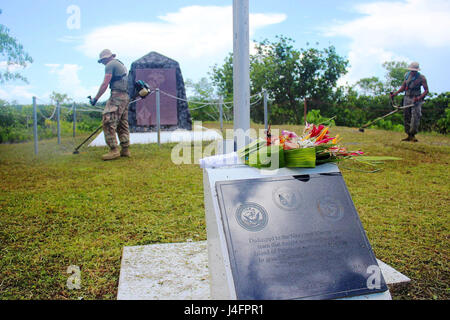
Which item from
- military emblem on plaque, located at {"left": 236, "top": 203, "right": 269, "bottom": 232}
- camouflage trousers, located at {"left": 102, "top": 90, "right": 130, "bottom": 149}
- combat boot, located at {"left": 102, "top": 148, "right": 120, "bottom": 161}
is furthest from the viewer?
combat boot, located at {"left": 102, "top": 148, "right": 120, "bottom": 161}

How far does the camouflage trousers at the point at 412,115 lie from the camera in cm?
901

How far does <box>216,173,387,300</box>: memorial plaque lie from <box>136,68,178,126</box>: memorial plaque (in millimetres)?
9133

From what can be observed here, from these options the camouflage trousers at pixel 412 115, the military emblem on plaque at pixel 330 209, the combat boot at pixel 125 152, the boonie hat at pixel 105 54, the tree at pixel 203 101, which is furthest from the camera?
the tree at pixel 203 101

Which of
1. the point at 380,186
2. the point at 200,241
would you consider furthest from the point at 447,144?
the point at 200,241

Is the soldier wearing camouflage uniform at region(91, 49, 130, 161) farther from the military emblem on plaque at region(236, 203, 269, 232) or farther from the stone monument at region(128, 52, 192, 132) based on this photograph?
the military emblem on plaque at region(236, 203, 269, 232)

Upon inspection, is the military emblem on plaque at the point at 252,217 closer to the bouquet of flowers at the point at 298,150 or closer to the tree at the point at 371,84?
the bouquet of flowers at the point at 298,150

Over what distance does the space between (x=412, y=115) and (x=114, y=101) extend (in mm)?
6894

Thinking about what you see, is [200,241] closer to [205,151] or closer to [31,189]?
[31,189]

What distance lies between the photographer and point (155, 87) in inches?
423

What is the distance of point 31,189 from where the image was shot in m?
5.07

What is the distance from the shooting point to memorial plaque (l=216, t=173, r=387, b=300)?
1.61 metres

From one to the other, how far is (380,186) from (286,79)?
10.7m

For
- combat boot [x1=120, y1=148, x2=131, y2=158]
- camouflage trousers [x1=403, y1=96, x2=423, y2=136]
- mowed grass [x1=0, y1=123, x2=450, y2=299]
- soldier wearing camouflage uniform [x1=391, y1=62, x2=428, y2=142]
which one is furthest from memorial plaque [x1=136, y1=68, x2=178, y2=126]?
camouflage trousers [x1=403, y1=96, x2=423, y2=136]

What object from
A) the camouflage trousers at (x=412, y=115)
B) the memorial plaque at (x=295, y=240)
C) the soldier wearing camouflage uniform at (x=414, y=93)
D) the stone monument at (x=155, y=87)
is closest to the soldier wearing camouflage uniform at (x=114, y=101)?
the stone monument at (x=155, y=87)
